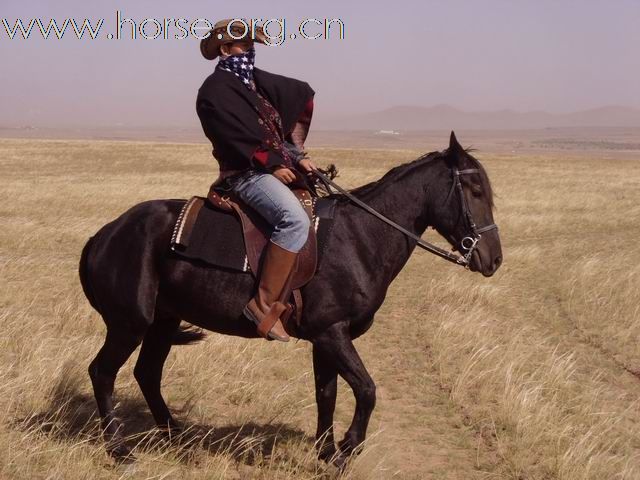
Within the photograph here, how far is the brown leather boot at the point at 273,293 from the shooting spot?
4625 mm

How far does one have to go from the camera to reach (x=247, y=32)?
4.87m

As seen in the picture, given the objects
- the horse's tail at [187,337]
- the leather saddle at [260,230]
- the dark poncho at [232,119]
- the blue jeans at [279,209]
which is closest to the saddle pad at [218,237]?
the leather saddle at [260,230]

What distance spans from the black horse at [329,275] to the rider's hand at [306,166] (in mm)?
352

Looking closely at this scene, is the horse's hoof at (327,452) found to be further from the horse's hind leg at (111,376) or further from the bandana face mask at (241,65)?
the bandana face mask at (241,65)

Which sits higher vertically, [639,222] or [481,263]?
[481,263]

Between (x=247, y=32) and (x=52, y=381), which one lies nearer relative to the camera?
(x=247, y=32)

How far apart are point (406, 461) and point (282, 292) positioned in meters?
1.96

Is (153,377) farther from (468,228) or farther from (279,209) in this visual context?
(468,228)

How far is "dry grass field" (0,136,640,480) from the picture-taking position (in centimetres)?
512

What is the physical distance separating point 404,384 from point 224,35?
4282 millimetres

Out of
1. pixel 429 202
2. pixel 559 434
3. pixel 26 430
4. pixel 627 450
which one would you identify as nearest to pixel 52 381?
pixel 26 430

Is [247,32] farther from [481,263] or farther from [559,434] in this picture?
[559,434]

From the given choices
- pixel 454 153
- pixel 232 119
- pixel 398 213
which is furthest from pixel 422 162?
pixel 232 119

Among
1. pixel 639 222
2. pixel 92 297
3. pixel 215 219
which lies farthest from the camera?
pixel 639 222
